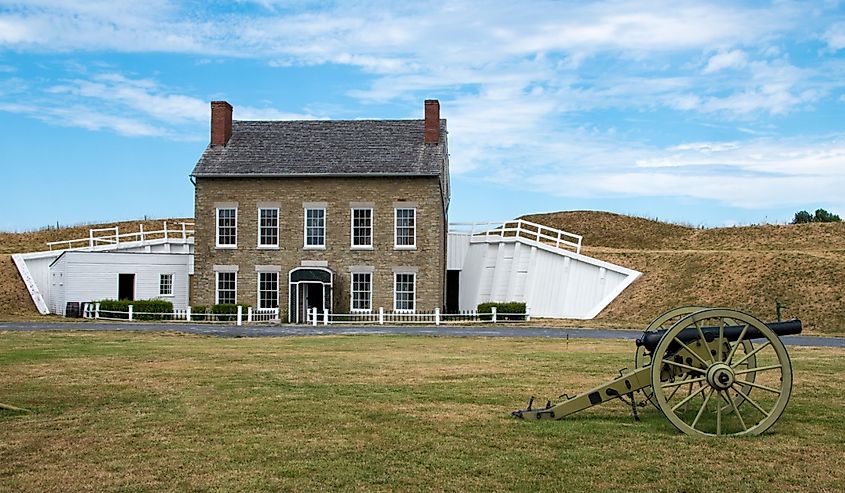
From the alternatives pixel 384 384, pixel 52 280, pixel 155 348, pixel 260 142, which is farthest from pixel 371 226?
pixel 384 384

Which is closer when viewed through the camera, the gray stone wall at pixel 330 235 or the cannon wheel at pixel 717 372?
the cannon wheel at pixel 717 372

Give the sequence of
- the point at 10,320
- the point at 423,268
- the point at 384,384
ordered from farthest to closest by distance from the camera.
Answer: the point at 423,268 < the point at 10,320 < the point at 384,384

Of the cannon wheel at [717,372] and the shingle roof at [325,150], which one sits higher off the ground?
the shingle roof at [325,150]

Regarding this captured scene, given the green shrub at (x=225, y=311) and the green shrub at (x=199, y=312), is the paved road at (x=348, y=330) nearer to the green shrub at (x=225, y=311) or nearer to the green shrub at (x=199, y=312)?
the green shrub at (x=199, y=312)

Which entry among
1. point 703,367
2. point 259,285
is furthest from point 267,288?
point 703,367

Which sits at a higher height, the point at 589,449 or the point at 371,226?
the point at 371,226

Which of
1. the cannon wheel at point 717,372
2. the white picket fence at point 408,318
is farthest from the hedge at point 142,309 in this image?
the cannon wheel at point 717,372

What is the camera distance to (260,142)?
135ft

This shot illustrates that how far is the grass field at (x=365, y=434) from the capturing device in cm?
901

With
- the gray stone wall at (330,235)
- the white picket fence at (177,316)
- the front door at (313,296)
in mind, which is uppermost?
the gray stone wall at (330,235)

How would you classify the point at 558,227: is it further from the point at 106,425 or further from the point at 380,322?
the point at 106,425

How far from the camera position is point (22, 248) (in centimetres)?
6022

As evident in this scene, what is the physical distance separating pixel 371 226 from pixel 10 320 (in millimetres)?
14481

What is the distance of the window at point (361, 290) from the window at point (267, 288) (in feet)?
10.9
